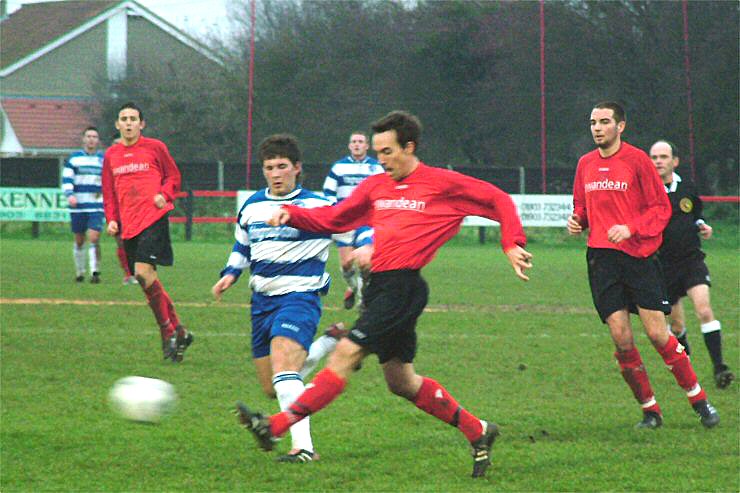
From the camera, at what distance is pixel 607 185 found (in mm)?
7223

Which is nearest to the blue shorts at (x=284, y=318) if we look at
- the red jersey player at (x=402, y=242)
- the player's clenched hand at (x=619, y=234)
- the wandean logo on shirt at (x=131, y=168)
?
the red jersey player at (x=402, y=242)

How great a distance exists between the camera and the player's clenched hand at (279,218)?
18.9 feet

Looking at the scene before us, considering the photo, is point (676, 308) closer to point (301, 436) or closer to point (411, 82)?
point (301, 436)

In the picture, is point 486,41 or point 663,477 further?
point 486,41

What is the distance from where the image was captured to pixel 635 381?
7.14 metres

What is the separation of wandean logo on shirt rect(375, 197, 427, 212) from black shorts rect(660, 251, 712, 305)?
13.0 ft

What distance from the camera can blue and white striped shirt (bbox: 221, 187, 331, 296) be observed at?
21.2ft

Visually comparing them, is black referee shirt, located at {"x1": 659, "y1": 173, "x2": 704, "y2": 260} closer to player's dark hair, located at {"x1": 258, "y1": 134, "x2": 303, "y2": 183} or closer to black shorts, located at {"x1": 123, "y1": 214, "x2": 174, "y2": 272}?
player's dark hair, located at {"x1": 258, "y1": 134, "x2": 303, "y2": 183}

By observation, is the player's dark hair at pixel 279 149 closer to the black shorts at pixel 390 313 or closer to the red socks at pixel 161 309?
the black shorts at pixel 390 313

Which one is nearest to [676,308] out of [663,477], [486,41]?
[663,477]

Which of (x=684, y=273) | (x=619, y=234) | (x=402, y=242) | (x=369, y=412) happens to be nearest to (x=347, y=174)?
(x=684, y=273)

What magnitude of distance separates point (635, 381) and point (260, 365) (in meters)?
2.42

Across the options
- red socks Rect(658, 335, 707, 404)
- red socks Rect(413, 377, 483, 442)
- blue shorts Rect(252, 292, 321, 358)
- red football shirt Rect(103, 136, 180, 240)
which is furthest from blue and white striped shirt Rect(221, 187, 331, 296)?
red football shirt Rect(103, 136, 180, 240)

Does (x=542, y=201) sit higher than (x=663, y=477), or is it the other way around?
(x=542, y=201)
